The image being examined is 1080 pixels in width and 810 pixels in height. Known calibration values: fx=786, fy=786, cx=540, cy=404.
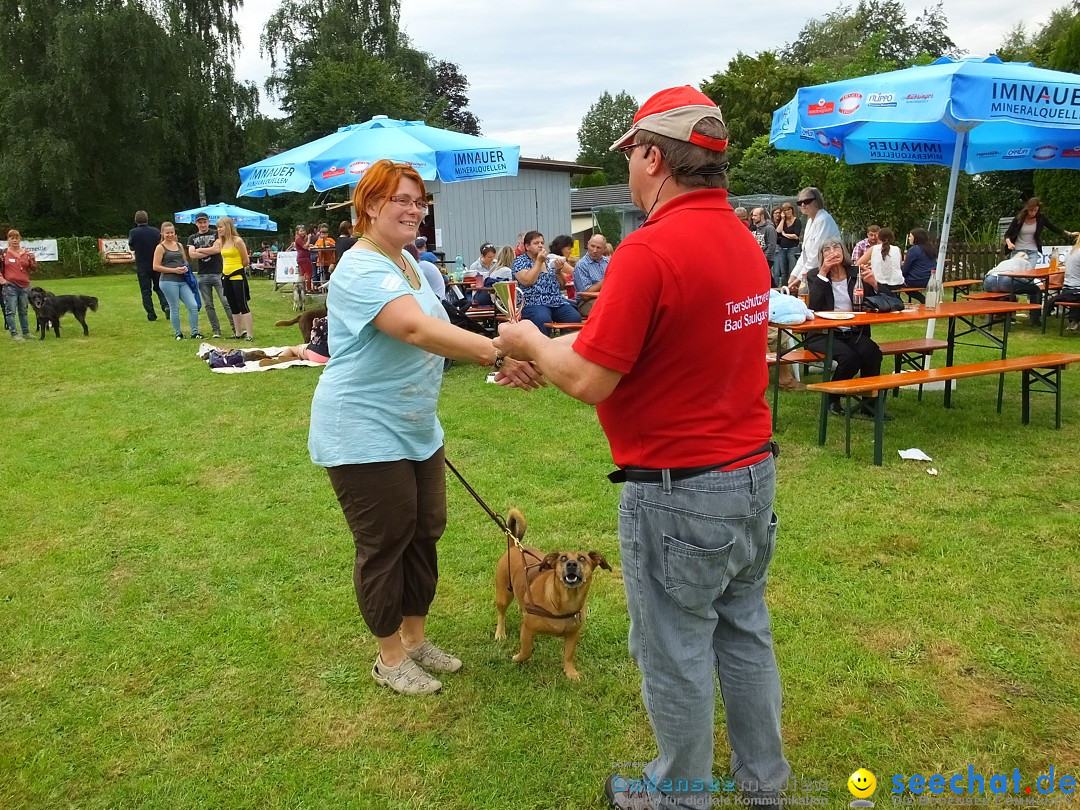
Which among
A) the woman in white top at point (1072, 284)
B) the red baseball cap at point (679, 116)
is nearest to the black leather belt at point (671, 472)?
the red baseball cap at point (679, 116)

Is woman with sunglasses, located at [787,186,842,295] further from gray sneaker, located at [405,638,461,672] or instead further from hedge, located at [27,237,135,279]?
hedge, located at [27,237,135,279]

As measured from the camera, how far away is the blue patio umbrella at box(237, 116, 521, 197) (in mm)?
10078

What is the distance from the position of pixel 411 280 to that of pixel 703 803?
6.18 ft

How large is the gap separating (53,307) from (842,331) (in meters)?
11.9

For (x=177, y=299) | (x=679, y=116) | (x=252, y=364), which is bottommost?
Result: (x=252, y=364)

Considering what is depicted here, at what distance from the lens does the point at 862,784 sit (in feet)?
8.17

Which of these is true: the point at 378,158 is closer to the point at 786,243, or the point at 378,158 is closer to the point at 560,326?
the point at 560,326

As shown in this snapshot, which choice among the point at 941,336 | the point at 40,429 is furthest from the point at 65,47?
the point at 941,336

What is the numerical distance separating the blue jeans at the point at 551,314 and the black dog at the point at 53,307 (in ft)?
27.2

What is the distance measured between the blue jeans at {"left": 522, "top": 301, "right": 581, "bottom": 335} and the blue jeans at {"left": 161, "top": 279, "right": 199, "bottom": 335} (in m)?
5.92

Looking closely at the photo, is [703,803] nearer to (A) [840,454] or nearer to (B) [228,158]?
(A) [840,454]

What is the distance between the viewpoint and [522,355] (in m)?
2.05

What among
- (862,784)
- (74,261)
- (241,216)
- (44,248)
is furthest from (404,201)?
(74,261)

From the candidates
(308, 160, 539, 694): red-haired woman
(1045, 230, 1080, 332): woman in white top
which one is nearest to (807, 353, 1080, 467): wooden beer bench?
(308, 160, 539, 694): red-haired woman
